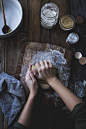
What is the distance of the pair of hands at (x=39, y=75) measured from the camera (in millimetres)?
798

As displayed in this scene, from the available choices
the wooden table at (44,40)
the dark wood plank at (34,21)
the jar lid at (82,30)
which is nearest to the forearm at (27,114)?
the wooden table at (44,40)

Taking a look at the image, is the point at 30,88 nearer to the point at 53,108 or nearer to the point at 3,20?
the point at 53,108

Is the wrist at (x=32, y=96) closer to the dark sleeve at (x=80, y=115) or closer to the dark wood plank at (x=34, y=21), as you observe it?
the dark sleeve at (x=80, y=115)

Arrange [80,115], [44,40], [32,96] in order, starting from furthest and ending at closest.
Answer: [44,40] → [32,96] → [80,115]

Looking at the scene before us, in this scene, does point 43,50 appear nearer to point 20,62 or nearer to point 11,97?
point 20,62

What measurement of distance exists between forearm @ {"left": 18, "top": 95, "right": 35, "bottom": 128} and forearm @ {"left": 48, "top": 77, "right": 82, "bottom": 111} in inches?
7.1

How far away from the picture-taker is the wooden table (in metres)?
0.83

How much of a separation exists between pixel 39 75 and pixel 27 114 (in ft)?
0.87

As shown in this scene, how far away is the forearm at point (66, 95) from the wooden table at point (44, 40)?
14cm

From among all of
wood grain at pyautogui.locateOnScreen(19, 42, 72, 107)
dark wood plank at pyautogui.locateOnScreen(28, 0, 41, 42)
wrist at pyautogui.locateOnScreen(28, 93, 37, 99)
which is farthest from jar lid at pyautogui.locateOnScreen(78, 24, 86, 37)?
wrist at pyautogui.locateOnScreen(28, 93, 37, 99)

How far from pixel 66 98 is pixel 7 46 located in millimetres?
569

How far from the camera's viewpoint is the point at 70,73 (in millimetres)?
877

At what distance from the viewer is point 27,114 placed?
2.39 ft

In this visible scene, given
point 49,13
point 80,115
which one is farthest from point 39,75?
point 49,13
